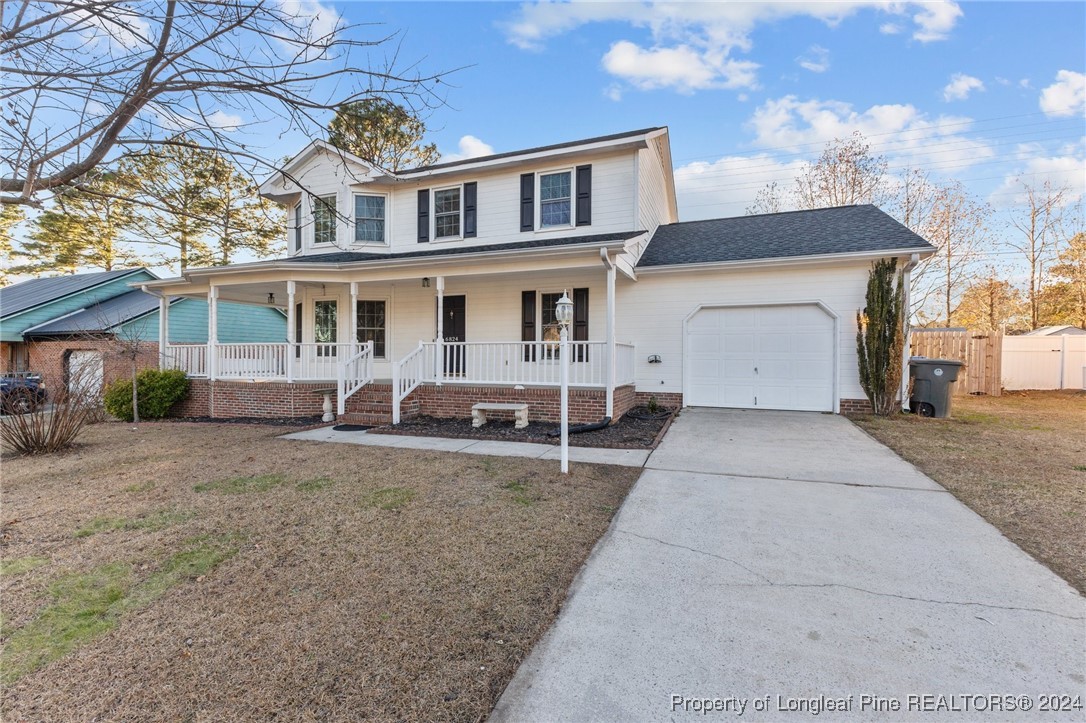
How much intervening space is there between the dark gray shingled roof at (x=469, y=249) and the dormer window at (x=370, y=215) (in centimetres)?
52

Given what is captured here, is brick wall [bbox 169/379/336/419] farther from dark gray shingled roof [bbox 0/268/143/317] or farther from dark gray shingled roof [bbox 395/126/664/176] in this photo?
dark gray shingled roof [bbox 0/268/143/317]

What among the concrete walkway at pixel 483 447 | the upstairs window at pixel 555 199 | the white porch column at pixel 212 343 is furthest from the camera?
the upstairs window at pixel 555 199

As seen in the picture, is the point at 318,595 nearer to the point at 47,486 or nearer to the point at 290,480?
the point at 290,480

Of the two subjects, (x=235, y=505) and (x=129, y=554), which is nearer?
(x=129, y=554)

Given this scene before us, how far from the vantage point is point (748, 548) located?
3.40 meters

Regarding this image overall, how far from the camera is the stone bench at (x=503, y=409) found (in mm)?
8594

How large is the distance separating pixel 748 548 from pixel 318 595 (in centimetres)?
298

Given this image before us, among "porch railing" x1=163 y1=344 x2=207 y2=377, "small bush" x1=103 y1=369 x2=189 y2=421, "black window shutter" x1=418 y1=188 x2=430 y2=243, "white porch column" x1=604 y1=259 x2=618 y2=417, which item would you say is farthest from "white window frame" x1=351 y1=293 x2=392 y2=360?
"white porch column" x1=604 y1=259 x2=618 y2=417

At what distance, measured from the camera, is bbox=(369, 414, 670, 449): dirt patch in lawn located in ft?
23.4

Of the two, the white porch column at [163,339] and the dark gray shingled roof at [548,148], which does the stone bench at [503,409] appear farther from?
the white porch column at [163,339]

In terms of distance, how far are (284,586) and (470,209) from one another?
34.0 feet

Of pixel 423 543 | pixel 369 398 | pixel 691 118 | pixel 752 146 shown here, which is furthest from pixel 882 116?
pixel 423 543

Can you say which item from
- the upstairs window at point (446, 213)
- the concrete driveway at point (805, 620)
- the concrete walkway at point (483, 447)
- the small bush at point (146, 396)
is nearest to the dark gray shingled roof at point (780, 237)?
the upstairs window at point (446, 213)

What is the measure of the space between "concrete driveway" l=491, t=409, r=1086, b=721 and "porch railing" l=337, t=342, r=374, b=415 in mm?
7121
